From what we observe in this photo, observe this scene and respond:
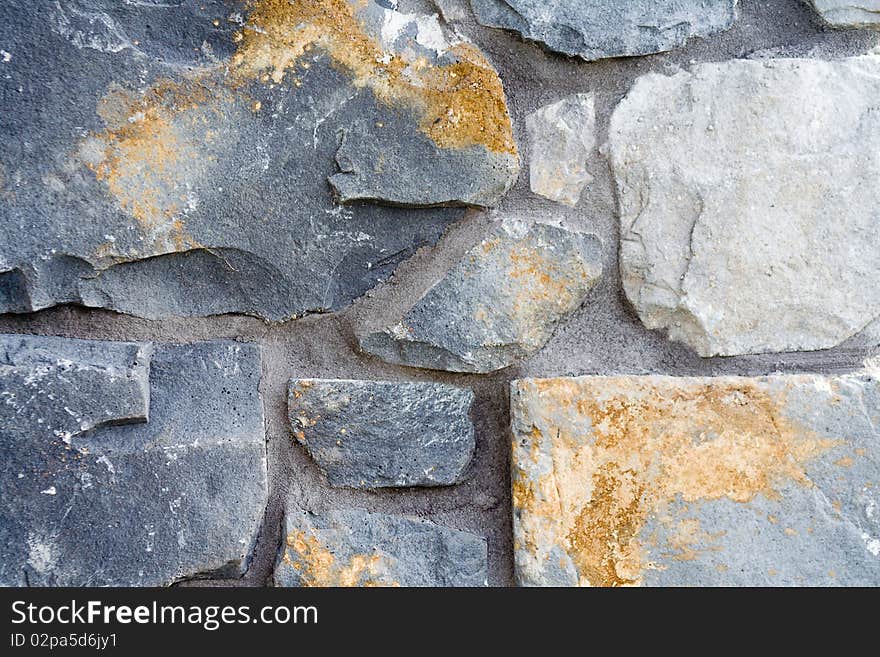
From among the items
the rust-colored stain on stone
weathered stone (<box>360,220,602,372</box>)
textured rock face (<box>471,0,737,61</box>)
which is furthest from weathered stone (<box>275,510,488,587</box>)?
textured rock face (<box>471,0,737,61</box>)

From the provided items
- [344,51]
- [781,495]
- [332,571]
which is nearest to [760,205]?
[781,495]

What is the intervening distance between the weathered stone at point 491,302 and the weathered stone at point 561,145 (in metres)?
0.04

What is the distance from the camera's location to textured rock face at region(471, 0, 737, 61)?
661 mm

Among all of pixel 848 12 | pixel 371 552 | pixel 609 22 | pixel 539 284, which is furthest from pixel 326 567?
pixel 848 12

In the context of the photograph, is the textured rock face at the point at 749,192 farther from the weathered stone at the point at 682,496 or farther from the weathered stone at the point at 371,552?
the weathered stone at the point at 371,552

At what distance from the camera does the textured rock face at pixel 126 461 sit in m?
0.60

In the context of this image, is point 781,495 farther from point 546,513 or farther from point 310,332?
point 310,332

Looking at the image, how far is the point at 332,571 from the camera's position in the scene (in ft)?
2.24

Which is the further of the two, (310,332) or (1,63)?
(310,332)

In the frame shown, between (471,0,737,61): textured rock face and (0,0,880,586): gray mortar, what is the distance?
1 cm

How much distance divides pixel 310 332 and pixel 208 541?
193mm

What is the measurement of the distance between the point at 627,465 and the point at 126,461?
1.37ft

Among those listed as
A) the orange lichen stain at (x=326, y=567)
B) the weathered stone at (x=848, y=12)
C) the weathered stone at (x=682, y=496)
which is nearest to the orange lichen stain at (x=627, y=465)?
the weathered stone at (x=682, y=496)

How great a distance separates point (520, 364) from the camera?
0.70 m
